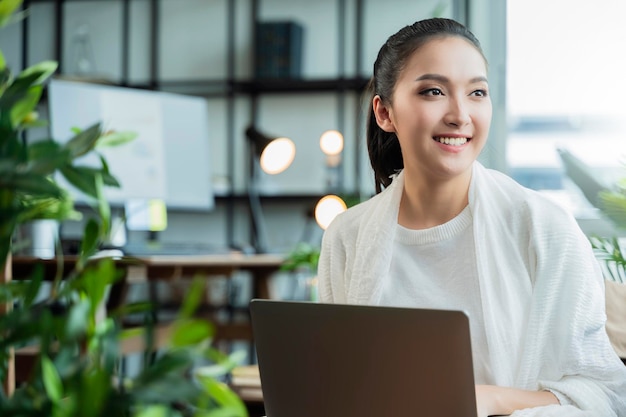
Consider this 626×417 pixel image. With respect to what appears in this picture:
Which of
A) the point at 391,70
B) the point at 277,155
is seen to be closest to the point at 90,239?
the point at 391,70

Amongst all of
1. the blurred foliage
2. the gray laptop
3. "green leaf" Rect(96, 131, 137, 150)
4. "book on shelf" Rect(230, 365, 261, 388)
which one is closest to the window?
"book on shelf" Rect(230, 365, 261, 388)

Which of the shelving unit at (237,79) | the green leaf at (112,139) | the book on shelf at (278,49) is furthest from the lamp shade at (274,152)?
the green leaf at (112,139)

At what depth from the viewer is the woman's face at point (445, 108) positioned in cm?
155

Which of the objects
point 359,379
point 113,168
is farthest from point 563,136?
point 359,379

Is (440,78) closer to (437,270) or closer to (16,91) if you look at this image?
(437,270)

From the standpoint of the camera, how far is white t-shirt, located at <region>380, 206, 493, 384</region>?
1.54 meters

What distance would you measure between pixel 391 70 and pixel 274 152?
7.13 feet

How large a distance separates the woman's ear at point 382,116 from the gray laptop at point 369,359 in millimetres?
598

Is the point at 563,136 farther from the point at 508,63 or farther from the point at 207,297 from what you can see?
the point at 207,297

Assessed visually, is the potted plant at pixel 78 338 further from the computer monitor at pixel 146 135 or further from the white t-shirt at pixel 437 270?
the computer monitor at pixel 146 135

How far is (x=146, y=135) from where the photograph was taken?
3664 millimetres

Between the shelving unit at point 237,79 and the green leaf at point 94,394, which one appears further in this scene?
the shelving unit at point 237,79

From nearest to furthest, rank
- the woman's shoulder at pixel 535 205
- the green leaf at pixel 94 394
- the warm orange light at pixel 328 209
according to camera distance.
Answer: the green leaf at pixel 94 394 → the woman's shoulder at pixel 535 205 → the warm orange light at pixel 328 209

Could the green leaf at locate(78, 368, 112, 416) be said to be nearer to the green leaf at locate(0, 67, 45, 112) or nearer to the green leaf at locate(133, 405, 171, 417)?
the green leaf at locate(133, 405, 171, 417)
